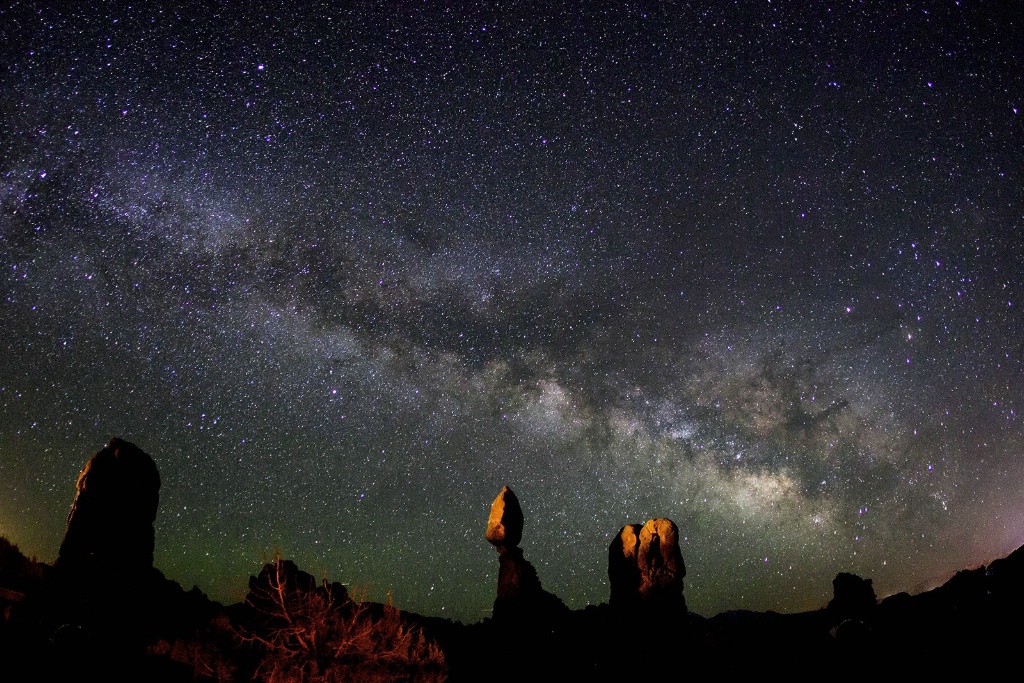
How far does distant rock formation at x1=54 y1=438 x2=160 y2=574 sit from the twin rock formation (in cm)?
1707

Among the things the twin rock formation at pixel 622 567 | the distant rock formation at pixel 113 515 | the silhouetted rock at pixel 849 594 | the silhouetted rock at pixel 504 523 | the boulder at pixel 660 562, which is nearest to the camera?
the distant rock formation at pixel 113 515

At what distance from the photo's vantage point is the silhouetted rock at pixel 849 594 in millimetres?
43281

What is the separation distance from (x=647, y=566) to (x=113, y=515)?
27.7 m

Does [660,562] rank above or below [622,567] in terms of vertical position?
above

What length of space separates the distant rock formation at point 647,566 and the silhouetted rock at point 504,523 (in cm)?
724

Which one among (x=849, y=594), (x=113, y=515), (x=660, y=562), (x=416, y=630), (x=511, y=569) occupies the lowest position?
(x=416, y=630)

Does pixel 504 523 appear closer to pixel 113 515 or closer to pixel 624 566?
pixel 624 566

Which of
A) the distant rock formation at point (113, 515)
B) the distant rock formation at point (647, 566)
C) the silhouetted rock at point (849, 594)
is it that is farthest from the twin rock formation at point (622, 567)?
the silhouetted rock at point (849, 594)

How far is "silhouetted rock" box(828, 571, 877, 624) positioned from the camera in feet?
142

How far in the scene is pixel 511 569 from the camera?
1222 inches

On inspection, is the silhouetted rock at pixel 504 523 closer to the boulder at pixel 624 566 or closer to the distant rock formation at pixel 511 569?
the distant rock formation at pixel 511 569

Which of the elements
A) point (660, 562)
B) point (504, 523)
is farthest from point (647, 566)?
point (504, 523)

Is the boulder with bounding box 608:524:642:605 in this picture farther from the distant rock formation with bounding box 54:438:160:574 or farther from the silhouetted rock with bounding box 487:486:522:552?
the distant rock formation with bounding box 54:438:160:574

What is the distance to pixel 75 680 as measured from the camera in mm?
13148
